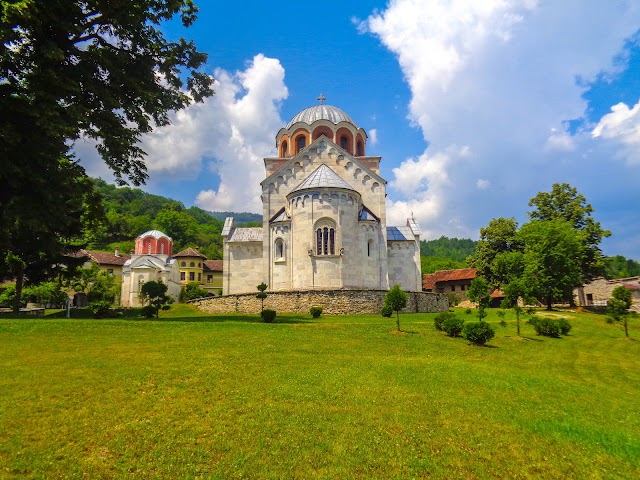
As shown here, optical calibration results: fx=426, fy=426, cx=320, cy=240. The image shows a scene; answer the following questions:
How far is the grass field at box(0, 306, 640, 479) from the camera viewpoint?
24.9 feet

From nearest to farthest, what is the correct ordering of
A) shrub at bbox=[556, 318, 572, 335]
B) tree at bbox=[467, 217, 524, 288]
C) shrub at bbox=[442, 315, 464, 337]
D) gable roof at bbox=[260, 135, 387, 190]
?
shrub at bbox=[442, 315, 464, 337], shrub at bbox=[556, 318, 572, 335], gable roof at bbox=[260, 135, 387, 190], tree at bbox=[467, 217, 524, 288]

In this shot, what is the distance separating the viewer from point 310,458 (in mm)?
7773

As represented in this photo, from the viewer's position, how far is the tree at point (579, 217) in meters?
44.5

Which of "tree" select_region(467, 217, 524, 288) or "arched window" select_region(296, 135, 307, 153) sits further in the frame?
"tree" select_region(467, 217, 524, 288)

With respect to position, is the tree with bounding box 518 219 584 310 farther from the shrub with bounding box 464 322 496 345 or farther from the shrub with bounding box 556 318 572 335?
the shrub with bounding box 464 322 496 345

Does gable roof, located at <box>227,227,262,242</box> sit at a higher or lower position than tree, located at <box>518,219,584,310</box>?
higher

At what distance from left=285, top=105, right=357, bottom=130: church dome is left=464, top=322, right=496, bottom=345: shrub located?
1148 inches

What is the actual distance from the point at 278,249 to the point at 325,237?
462 centimetres

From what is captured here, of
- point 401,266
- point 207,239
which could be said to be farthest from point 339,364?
point 207,239

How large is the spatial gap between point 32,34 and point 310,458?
15.5 metres

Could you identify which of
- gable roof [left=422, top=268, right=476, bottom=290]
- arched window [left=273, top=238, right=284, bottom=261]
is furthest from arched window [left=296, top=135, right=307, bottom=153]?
gable roof [left=422, top=268, right=476, bottom=290]

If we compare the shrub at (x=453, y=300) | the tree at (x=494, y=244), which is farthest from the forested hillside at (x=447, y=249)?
the tree at (x=494, y=244)

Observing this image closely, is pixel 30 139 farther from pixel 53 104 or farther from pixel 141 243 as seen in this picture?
pixel 141 243

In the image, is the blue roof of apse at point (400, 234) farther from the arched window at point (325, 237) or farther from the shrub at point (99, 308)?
the shrub at point (99, 308)
